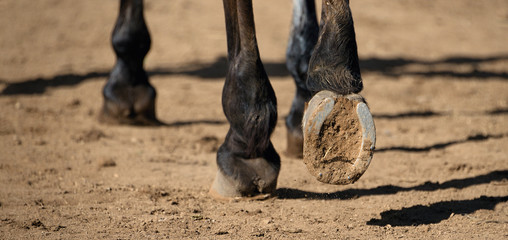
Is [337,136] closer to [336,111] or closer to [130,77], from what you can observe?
[336,111]

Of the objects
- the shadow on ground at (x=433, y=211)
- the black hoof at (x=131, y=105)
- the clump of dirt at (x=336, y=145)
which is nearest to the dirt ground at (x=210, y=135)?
the shadow on ground at (x=433, y=211)

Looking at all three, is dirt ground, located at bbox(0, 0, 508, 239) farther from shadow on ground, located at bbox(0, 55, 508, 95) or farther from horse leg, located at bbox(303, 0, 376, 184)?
horse leg, located at bbox(303, 0, 376, 184)

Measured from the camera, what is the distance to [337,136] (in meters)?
2.96

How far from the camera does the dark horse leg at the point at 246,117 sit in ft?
11.9

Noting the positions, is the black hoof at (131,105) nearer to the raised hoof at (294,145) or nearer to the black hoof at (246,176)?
the raised hoof at (294,145)

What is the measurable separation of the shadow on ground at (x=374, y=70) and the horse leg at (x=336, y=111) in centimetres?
474

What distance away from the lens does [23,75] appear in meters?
7.51

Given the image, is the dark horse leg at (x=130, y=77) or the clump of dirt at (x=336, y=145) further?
the dark horse leg at (x=130, y=77)

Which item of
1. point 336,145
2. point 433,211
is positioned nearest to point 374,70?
point 433,211

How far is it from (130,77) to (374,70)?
145 inches

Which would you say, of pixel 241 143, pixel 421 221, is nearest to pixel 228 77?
pixel 241 143

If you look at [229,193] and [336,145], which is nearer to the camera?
[336,145]

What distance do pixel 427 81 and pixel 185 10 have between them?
15.6 feet

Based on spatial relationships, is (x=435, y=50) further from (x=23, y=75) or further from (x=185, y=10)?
(x=23, y=75)
